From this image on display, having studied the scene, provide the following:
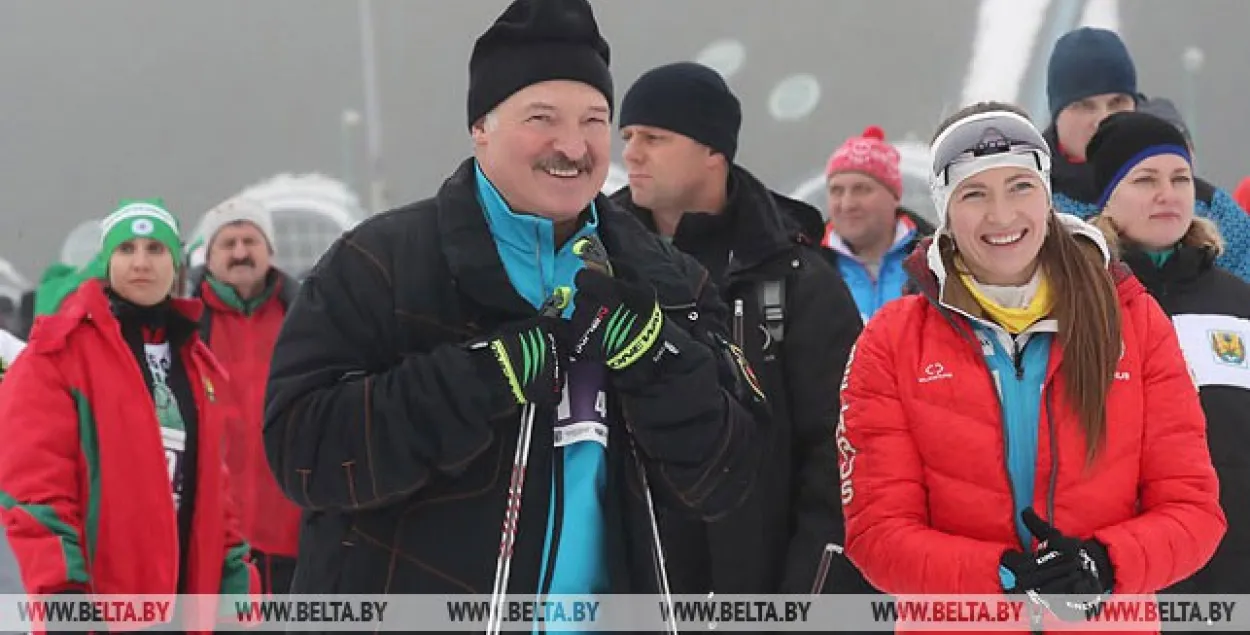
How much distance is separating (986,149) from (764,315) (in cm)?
74

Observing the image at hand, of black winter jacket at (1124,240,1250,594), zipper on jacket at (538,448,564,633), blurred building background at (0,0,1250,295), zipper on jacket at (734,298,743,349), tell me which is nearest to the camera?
zipper on jacket at (538,448,564,633)

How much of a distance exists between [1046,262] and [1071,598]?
2.03 ft

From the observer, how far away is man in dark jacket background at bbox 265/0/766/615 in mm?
2074

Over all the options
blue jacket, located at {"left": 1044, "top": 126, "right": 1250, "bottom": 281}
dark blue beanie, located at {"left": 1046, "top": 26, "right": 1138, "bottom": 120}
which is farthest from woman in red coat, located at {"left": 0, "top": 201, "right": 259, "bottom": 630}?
dark blue beanie, located at {"left": 1046, "top": 26, "right": 1138, "bottom": 120}

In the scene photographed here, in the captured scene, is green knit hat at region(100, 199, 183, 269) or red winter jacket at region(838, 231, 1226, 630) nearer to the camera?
red winter jacket at region(838, 231, 1226, 630)

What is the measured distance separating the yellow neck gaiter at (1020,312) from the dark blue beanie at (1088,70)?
2009 millimetres

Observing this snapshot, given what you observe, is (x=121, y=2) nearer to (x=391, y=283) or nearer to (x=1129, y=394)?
(x=391, y=283)

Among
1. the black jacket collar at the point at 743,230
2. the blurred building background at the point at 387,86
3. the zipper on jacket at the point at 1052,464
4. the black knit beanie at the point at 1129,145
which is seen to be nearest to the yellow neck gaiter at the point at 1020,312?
the zipper on jacket at the point at 1052,464

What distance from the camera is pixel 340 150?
639 cm

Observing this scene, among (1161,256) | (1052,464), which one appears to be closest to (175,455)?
(1052,464)

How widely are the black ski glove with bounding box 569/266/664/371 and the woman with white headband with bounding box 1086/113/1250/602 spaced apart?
1.50 m

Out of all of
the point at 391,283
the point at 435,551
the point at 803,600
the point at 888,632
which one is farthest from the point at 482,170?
the point at 888,632

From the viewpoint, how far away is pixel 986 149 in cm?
257

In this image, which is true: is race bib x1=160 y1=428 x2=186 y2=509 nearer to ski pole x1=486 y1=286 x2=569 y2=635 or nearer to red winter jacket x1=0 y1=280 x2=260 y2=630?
red winter jacket x1=0 y1=280 x2=260 y2=630
